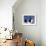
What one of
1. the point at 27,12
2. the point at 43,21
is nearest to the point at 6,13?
the point at 27,12

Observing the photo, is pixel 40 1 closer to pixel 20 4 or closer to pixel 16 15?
pixel 20 4

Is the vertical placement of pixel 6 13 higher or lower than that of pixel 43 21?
higher

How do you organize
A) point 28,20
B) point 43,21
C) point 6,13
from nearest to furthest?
point 6,13 → point 43,21 → point 28,20

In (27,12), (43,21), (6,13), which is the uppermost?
(27,12)

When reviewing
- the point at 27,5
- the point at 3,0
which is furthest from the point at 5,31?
the point at 27,5

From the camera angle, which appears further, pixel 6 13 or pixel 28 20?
pixel 28 20

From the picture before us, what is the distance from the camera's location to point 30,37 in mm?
5227

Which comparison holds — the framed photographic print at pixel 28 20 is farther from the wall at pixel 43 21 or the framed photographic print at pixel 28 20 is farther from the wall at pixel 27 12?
the wall at pixel 43 21

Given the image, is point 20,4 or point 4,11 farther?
point 20,4

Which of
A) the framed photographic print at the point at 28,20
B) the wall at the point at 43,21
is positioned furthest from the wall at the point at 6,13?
the wall at the point at 43,21

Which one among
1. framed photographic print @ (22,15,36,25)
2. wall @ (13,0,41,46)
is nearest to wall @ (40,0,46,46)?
wall @ (13,0,41,46)

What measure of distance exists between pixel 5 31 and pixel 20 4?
1746 millimetres

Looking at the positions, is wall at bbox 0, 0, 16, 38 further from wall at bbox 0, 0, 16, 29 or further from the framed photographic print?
the framed photographic print

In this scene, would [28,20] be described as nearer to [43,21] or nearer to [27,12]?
[27,12]
